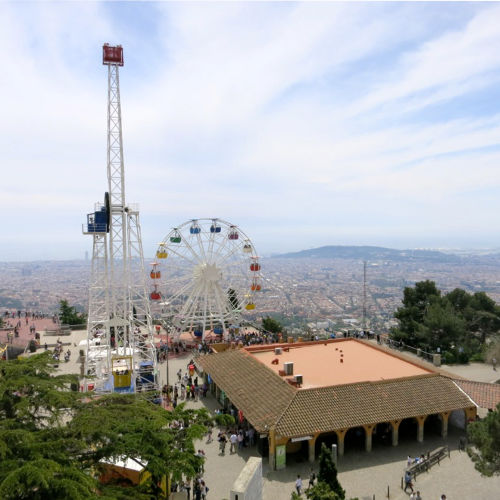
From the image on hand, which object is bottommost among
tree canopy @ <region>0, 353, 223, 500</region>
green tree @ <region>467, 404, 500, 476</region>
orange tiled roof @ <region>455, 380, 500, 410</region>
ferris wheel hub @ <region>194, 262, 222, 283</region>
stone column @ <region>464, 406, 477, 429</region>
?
stone column @ <region>464, 406, 477, 429</region>

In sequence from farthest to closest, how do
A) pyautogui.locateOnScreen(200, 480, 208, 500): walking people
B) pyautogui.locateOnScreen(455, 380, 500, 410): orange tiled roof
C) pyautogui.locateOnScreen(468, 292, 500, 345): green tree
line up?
pyautogui.locateOnScreen(468, 292, 500, 345): green tree < pyautogui.locateOnScreen(455, 380, 500, 410): orange tiled roof < pyautogui.locateOnScreen(200, 480, 208, 500): walking people

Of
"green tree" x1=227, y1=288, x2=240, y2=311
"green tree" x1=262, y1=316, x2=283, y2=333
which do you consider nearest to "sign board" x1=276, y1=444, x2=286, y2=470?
"green tree" x1=227, y1=288, x2=240, y2=311

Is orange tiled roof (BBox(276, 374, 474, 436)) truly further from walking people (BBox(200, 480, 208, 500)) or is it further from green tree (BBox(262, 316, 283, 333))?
green tree (BBox(262, 316, 283, 333))

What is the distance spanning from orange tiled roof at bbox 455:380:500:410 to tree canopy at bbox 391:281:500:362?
494 inches

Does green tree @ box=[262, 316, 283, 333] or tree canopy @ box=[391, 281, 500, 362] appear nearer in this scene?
tree canopy @ box=[391, 281, 500, 362]

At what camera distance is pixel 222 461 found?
64.7 feet

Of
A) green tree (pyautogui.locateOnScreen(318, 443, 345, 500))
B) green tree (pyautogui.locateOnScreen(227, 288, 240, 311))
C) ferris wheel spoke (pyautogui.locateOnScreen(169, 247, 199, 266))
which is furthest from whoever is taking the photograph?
green tree (pyautogui.locateOnScreen(227, 288, 240, 311))

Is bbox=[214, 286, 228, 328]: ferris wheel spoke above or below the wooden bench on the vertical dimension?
above

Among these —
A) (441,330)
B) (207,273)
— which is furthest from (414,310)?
(207,273)

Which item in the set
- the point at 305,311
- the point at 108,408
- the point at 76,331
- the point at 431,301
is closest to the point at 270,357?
the point at 108,408

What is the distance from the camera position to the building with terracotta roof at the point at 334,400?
19.4 m

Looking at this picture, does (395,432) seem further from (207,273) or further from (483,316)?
(483,316)

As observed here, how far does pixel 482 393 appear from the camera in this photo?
22.2 meters

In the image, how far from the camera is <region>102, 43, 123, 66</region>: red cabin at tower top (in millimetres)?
29062
